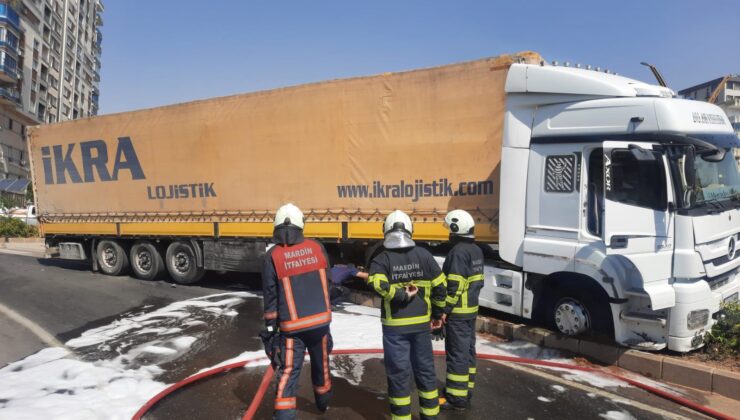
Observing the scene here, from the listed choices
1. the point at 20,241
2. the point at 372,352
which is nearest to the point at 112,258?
the point at 372,352

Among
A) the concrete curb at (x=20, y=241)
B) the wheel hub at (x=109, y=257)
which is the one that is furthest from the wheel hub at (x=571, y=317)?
the concrete curb at (x=20, y=241)

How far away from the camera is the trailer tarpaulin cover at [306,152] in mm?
6641

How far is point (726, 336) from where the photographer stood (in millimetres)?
5133

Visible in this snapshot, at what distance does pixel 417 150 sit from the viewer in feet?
23.0

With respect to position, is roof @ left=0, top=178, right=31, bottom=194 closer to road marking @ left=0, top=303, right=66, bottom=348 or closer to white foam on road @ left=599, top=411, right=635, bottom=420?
road marking @ left=0, top=303, right=66, bottom=348

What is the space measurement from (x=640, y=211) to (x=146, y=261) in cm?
936

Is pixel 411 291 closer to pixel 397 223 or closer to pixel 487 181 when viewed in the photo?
pixel 397 223

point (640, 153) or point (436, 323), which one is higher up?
point (640, 153)

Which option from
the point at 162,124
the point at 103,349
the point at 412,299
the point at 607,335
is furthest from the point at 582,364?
the point at 162,124

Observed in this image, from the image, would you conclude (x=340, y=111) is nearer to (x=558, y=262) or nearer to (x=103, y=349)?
(x=558, y=262)

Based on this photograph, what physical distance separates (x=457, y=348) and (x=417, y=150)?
352cm

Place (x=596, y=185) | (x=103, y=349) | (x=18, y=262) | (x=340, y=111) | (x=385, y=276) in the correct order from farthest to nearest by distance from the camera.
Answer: (x=18, y=262) < (x=340, y=111) < (x=103, y=349) < (x=596, y=185) < (x=385, y=276)

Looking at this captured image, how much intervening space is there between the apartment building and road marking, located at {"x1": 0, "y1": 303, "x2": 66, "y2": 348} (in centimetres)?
4744

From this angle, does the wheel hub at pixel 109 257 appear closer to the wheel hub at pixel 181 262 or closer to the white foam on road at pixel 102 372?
the wheel hub at pixel 181 262
